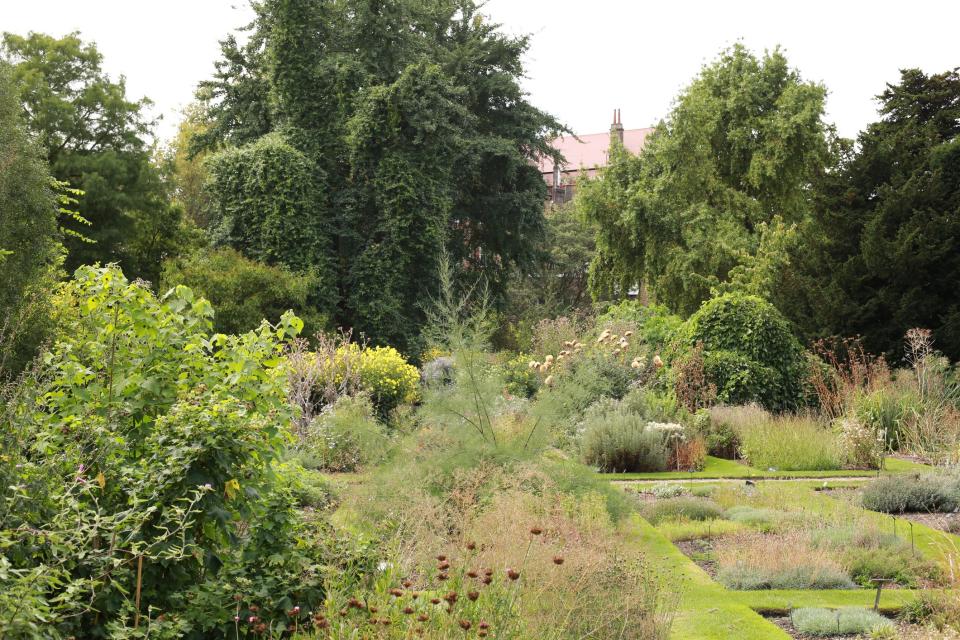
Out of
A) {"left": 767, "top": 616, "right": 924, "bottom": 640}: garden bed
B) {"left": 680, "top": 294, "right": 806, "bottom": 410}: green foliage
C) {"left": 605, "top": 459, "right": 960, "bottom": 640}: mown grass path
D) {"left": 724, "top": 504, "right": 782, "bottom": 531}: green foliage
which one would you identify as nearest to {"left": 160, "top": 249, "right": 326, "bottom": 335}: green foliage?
{"left": 680, "top": 294, "right": 806, "bottom": 410}: green foliage

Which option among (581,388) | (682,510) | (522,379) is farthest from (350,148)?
(682,510)

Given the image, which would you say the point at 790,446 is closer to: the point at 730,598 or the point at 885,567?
the point at 885,567

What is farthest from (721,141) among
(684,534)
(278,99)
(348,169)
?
(684,534)

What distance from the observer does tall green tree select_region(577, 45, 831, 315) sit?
77.1 feet

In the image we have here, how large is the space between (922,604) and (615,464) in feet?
17.4

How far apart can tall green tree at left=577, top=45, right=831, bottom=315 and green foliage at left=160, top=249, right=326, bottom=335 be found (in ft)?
31.7

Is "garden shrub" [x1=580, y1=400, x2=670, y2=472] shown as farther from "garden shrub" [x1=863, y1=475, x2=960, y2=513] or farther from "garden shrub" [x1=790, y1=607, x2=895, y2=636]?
"garden shrub" [x1=790, y1=607, x2=895, y2=636]

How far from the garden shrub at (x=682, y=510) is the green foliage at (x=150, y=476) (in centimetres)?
376

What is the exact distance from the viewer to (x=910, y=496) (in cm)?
753

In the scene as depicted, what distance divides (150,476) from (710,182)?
74.9 ft

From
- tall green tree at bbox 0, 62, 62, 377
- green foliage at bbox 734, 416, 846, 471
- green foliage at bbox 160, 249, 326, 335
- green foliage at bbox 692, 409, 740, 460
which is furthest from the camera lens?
green foliage at bbox 160, 249, 326, 335

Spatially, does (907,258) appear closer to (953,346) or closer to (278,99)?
(953,346)

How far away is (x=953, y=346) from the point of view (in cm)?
1471

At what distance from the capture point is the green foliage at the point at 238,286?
58.4ft
